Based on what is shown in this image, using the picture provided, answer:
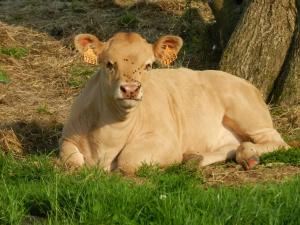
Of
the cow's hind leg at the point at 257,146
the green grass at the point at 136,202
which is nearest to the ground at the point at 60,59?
the cow's hind leg at the point at 257,146

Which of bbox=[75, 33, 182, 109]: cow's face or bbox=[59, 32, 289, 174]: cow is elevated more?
bbox=[75, 33, 182, 109]: cow's face

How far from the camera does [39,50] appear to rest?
13461 mm

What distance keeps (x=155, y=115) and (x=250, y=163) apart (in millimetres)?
1176

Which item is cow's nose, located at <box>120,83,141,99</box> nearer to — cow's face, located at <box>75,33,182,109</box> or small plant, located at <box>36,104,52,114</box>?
cow's face, located at <box>75,33,182,109</box>

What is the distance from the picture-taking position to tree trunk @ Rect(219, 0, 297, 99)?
11055 millimetres

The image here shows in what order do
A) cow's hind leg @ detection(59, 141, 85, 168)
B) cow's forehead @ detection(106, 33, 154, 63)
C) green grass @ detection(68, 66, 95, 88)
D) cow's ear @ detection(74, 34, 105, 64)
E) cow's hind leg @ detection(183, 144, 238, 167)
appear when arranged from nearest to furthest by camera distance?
cow's forehead @ detection(106, 33, 154, 63)
cow's hind leg @ detection(59, 141, 85, 168)
cow's ear @ detection(74, 34, 105, 64)
cow's hind leg @ detection(183, 144, 238, 167)
green grass @ detection(68, 66, 95, 88)

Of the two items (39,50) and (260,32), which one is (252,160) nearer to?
(260,32)

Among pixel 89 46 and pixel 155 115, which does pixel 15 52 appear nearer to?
pixel 155 115

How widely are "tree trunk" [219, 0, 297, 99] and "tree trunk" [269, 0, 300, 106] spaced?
123 millimetres

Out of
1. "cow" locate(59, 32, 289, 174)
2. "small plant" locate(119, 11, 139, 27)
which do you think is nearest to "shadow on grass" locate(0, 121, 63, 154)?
"cow" locate(59, 32, 289, 174)

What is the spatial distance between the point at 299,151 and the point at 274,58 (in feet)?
8.33

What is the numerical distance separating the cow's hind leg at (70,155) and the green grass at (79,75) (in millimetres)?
3535

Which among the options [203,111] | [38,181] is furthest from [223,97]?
[38,181]

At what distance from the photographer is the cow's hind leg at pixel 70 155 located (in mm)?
8164
